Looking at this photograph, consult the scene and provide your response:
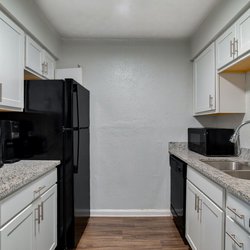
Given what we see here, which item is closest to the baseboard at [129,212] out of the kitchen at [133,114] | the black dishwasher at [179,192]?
the kitchen at [133,114]

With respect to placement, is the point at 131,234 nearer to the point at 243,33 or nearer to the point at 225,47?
the point at 225,47

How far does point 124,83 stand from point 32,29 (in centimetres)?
138

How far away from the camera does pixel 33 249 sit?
1721mm

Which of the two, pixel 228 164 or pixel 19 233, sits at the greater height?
pixel 228 164

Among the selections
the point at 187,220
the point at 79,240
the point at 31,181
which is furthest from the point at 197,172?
the point at 79,240

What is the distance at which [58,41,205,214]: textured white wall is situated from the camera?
329cm

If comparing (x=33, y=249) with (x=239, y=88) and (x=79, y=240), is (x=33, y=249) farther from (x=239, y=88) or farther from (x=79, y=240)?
(x=239, y=88)

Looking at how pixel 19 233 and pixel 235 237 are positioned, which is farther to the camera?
pixel 19 233

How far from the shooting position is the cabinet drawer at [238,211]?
3.92ft

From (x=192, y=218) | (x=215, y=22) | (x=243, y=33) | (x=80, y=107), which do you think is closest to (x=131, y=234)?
(x=192, y=218)

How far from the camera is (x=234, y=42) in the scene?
2.04m

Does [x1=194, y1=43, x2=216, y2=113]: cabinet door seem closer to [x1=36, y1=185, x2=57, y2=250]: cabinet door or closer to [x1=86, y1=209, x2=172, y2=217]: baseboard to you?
[x1=86, y1=209, x2=172, y2=217]: baseboard

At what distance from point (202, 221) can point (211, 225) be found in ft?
0.72

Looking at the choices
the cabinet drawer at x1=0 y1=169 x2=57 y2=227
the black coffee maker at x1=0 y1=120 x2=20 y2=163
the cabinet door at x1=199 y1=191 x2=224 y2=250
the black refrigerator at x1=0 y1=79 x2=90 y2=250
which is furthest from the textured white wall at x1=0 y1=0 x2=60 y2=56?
the cabinet door at x1=199 y1=191 x2=224 y2=250
